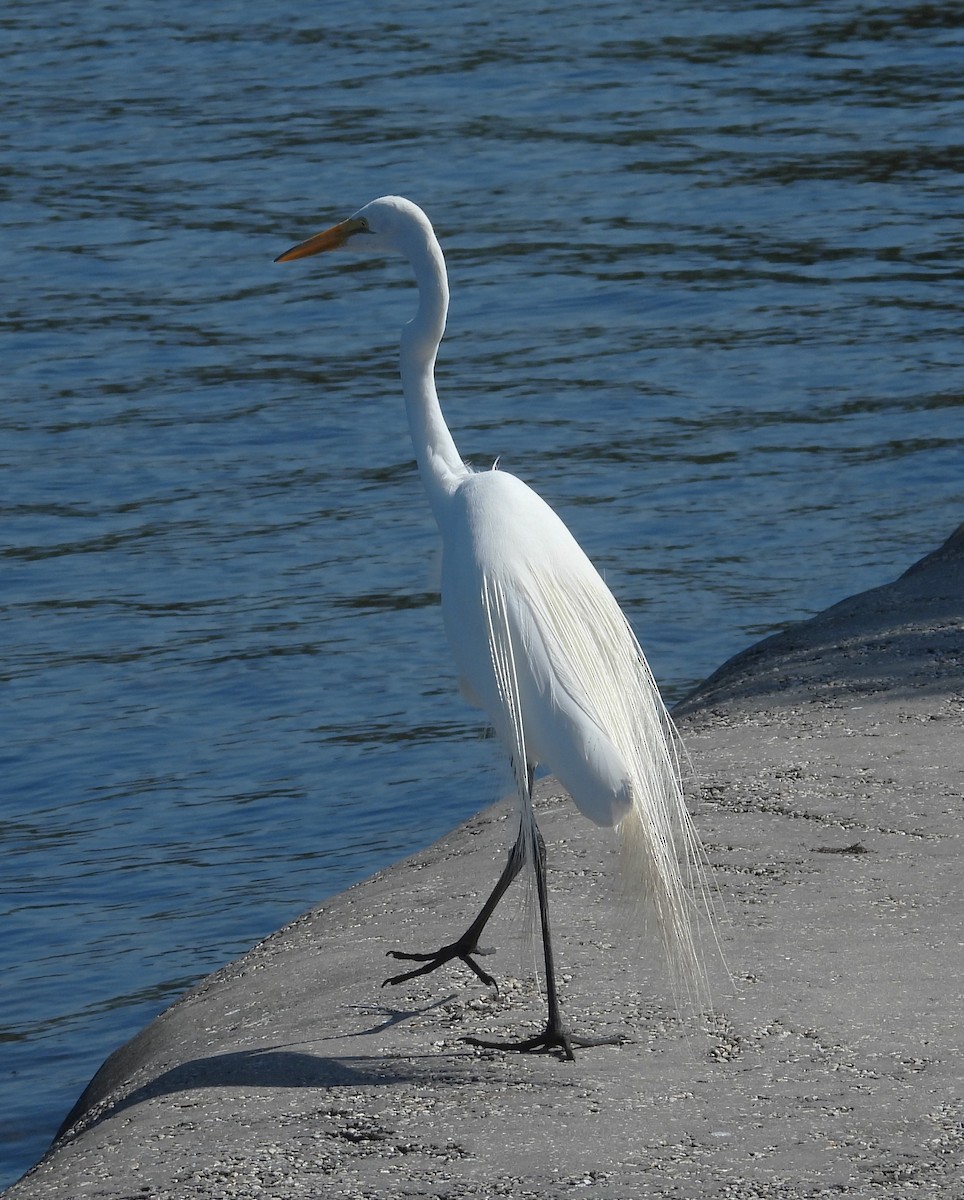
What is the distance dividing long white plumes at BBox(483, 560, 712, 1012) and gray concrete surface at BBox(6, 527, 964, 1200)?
0.17 m

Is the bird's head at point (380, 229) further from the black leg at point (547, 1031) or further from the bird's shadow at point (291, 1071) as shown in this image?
the bird's shadow at point (291, 1071)

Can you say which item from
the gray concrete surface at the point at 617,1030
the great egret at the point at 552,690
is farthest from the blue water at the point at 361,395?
the great egret at the point at 552,690

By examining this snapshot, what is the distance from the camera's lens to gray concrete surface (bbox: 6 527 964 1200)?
12.1ft

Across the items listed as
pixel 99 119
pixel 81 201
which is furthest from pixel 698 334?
pixel 99 119

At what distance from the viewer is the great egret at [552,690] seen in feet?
13.5

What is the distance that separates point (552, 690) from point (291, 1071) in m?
0.98

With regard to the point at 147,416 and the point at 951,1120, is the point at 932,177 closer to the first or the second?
the point at 147,416

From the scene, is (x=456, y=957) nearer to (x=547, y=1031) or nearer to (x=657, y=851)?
(x=547, y=1031)

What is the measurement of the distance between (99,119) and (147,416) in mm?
6445

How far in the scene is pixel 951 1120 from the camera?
3750 millimetres

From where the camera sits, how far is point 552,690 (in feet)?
13.7

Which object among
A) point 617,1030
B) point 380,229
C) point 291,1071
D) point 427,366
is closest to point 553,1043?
point 617,1030

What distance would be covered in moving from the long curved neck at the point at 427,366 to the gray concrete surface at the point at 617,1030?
1128 millimetres

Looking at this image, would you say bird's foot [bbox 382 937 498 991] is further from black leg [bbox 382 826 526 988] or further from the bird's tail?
the bird's tail
